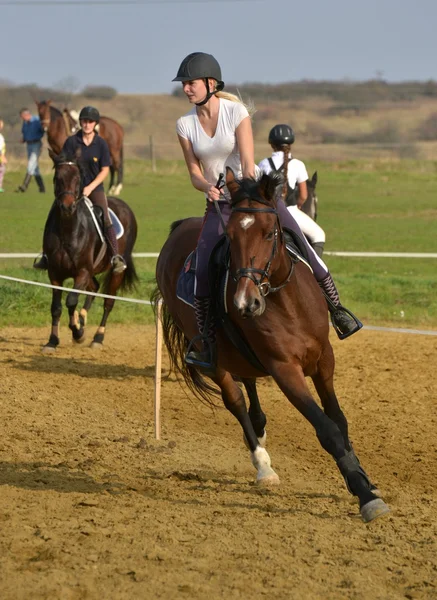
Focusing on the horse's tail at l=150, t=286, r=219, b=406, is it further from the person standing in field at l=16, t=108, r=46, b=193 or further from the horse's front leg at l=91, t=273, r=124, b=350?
the person standing in field at l=16, t=108, r=46, b=193

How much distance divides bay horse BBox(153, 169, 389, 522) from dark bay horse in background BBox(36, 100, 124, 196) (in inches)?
Answer: 954

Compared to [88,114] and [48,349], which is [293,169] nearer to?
[88,114]

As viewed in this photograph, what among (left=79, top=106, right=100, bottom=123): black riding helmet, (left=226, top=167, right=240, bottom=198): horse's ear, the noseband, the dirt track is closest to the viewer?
the dirt track

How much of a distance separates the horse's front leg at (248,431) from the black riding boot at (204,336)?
30 centimetres

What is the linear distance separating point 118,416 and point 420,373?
3887 mm

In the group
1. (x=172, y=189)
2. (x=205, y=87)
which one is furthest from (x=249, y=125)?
(x=172, y=189)

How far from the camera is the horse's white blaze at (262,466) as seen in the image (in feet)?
25.3

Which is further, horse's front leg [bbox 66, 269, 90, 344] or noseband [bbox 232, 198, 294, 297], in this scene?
horse's front leg [bbox 66, 269, 90, 344]

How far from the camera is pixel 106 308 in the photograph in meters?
14.2

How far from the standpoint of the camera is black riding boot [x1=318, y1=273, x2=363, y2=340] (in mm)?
7414

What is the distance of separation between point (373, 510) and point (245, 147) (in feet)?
9.03

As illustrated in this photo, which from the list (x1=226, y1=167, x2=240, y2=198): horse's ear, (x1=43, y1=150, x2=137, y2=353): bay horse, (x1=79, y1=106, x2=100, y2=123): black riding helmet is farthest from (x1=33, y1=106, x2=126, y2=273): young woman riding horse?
(x1=226, y1=167, x2=240, y2=198): horse's ear

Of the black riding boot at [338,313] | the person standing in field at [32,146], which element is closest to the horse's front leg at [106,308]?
the black riding boot at [338,313]

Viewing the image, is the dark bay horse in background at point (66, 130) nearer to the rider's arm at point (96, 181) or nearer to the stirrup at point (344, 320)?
the rider's arm at point (96, 181)
